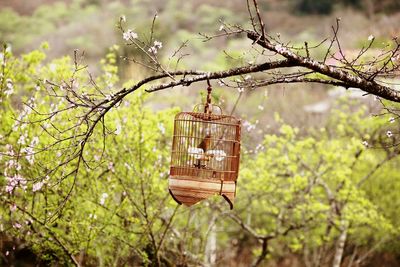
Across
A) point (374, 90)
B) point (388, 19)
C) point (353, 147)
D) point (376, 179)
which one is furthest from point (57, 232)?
point (388, 19)

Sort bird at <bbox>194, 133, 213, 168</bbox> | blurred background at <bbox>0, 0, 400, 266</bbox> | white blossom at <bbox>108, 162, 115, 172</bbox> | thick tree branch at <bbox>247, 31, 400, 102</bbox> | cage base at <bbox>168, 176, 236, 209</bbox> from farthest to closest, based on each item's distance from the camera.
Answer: blurred background at <bbox>0, 0, 400, 266</bbox> → white blossom at <bbox>108, 162, 115, 172</bbox> → bird at <bbox>194, 133, 213, 168</bbox> → cage base at <bbox>168, 176, 236, 209</bbox> → thick tree branch at <bbox>247, 31, 400, 102</bbox>

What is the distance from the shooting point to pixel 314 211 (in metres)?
9.95

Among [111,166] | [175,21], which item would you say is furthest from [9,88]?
[175,21]

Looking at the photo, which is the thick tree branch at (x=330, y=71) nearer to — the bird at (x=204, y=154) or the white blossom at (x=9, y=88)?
the bird at (x=204, y=154)

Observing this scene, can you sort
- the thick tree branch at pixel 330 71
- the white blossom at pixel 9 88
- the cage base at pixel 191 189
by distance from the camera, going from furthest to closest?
1. the white blossom at pixel 9 88
2. the cage base at pixel 191 189
3. the thick tree branch at pixel 330 71

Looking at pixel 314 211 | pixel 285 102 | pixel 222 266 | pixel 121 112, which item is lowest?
pixel 222 266

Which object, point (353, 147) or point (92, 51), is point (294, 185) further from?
point (92, 51)

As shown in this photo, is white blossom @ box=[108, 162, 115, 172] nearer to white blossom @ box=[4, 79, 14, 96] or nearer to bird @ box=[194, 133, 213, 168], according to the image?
white blossom @ box=[4, 79, 14, 96]

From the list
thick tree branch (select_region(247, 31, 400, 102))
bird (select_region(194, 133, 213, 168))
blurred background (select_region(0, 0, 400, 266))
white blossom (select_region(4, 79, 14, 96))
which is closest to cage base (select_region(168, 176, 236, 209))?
bird (select_region(194, 133, 213, 168))

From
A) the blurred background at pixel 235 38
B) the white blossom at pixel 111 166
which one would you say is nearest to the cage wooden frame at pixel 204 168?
the white blossom at pixel 111 166

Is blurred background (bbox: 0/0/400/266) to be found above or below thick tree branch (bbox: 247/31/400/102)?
above

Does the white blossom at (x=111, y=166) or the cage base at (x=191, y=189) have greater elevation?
the white blossom at (x=111, y=166)

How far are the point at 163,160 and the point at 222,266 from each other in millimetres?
5480

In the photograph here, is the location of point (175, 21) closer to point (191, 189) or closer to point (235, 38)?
point (235, 38)
